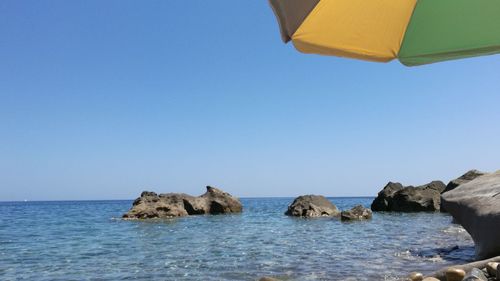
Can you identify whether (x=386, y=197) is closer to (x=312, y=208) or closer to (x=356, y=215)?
(x=312, y=208)

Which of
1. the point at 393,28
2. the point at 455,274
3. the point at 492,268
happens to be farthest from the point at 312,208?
the point at 393,28

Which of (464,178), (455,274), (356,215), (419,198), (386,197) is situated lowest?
(356,215)

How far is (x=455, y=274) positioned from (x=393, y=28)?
16.3ft

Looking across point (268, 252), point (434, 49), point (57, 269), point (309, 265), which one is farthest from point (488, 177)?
point (57, 269)

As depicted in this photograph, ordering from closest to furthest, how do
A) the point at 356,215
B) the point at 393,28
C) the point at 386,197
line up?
the point at 393,28 → the point at 356,215 → the point at 386,197

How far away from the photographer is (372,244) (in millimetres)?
16156

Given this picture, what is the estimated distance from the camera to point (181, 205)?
3991cm

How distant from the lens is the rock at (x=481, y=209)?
869cm

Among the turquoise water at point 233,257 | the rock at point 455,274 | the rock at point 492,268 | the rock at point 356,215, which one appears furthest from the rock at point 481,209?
the rock at point 356,215

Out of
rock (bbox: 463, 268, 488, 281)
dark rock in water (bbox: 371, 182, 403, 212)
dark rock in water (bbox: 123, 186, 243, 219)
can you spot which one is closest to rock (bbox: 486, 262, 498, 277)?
rock (bbox: 463, 268, 488, 281)

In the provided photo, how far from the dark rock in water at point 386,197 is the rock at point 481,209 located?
3500cm

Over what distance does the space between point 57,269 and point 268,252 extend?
6.37 m

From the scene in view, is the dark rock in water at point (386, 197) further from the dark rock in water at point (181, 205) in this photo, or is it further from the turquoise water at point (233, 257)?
the turquoise water at point (233, 257)

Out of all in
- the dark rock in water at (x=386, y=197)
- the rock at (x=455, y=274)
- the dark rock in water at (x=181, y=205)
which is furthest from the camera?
the dark rock in water at (x=386, y=197)
